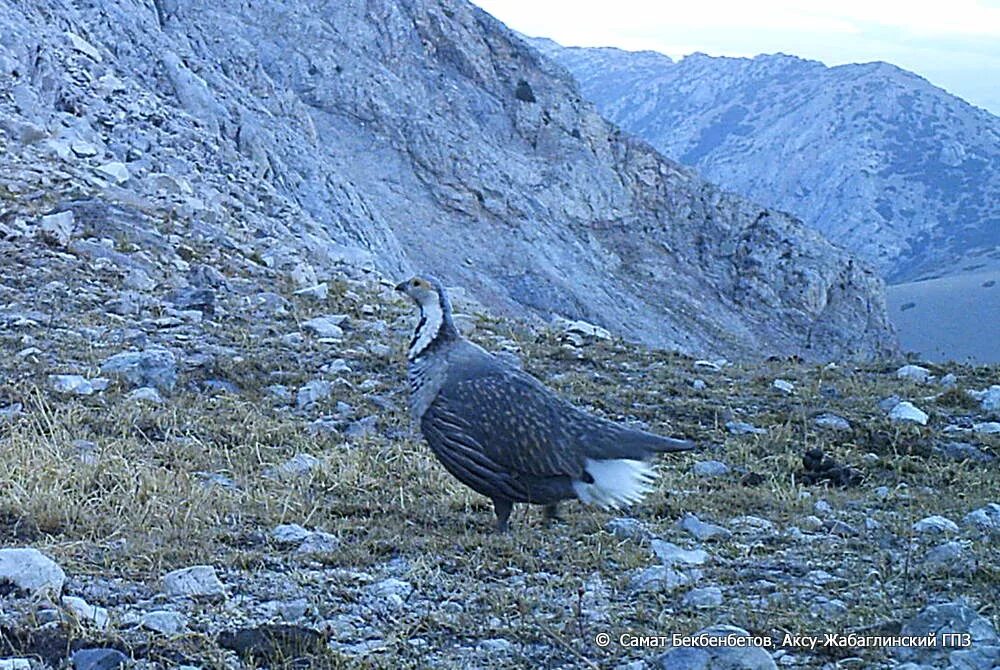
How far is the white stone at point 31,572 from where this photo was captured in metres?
4.72

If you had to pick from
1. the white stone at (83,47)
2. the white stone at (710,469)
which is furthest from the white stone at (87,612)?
the white stone at (83,47)

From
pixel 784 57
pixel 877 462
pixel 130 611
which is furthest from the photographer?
pixel 784 57

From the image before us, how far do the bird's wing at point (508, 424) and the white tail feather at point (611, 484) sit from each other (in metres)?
0.08

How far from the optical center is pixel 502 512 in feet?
20.5

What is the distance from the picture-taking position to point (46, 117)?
18.1 m

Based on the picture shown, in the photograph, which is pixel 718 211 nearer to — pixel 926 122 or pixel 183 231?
pixel 183 231

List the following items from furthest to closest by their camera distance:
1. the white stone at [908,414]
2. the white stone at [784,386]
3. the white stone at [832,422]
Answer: the white stone at [784,386]
the white stone at [908,414]
the white stone at [832,422]

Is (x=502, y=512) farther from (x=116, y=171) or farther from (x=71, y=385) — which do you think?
(x=116, y=171)

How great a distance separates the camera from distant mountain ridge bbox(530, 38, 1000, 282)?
3034 inches

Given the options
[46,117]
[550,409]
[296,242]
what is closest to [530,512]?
[550,409]

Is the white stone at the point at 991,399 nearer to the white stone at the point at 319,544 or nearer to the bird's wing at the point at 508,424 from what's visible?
the bird's wing at the point at 508,424

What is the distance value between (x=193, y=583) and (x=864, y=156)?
252 ft

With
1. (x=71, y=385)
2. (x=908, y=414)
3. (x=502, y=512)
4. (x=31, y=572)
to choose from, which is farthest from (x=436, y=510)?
(x=908, y=414)

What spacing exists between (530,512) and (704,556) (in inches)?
46.1
